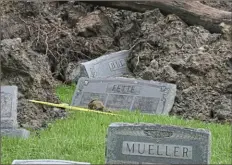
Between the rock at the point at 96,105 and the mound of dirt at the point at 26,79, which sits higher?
the mound of dirt at the point at 26,79

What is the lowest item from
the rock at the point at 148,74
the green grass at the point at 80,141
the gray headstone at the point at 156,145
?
the green grass at the point at 80,141

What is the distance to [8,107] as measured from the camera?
726cm

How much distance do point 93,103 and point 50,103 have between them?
0.64m

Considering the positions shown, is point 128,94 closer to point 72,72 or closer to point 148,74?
point 148,74

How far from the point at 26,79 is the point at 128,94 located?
1.58 metres

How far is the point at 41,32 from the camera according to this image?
12.0m

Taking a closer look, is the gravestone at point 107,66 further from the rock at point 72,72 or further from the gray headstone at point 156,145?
the gray headstone at point 156,145

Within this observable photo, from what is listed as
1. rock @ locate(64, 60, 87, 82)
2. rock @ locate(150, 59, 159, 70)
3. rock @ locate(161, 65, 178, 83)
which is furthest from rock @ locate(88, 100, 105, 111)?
rock @ locate(64, 60, 87, 82)

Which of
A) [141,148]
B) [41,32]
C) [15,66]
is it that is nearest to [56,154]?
[141,148]

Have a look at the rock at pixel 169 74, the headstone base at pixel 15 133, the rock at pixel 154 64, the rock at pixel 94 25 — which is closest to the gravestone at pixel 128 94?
the rock at pixel 169 74

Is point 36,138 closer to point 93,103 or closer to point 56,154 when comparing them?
point 56,154

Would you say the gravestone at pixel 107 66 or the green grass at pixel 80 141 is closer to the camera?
the green grass at pixel 80 141

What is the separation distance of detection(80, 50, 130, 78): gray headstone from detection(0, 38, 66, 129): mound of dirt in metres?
2.12

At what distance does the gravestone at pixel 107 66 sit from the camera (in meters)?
11.0
